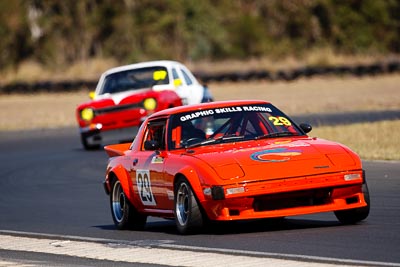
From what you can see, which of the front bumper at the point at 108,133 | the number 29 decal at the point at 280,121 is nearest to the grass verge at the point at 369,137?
the front bumper at the point at 108,133

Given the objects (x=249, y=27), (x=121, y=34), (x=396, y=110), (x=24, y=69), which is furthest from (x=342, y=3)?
(x=396, y=110)

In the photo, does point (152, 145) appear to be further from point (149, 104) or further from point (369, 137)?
point (149, 104)

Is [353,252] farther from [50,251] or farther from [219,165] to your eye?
[50,251]

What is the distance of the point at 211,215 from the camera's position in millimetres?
9891

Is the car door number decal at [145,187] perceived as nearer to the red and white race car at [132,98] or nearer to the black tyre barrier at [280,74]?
the red and white race car at [132,98]

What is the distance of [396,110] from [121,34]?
40638mm

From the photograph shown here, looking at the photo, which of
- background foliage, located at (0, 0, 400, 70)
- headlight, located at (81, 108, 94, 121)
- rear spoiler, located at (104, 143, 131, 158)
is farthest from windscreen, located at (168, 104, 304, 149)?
background foliage, located at (0, 0, 400, 70)

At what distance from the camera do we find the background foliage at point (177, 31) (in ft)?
219

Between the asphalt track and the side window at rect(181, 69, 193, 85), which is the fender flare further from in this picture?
the side window at rect(181, 69, 193, 85)

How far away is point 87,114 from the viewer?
24.0 m

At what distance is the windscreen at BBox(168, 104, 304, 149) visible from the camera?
10914 mm

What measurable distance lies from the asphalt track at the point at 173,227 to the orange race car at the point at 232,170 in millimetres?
230

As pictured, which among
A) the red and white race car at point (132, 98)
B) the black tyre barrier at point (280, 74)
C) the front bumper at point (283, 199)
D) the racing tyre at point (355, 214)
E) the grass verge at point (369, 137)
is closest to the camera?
the front bumper at point (283, 199)

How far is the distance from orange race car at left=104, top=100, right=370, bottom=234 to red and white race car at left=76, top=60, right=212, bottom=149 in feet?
37.6
